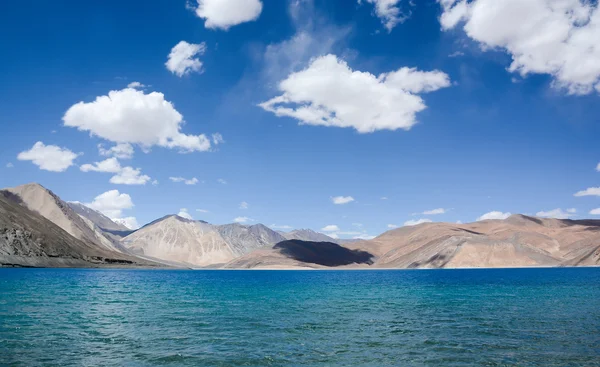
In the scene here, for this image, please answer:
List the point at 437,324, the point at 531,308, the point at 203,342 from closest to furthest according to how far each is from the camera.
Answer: the point at 203,342, the point at 437,324, the point at 531,308

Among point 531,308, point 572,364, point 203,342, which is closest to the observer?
point 572,364

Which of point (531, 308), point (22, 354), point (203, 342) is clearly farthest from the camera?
point (531, 308)

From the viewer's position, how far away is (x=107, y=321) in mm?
37594

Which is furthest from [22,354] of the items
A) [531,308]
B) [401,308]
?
[531,308]

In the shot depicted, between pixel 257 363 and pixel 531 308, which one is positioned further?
pixel 531 308

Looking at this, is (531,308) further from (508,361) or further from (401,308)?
(508,361)

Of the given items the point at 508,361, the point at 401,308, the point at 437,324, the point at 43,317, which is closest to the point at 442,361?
the point at 508,361

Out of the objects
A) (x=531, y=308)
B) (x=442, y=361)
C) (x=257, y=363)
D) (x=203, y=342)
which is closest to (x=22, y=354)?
(x=203, y=342)

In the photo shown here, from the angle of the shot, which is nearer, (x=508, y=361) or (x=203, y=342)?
(x=508, y=361)

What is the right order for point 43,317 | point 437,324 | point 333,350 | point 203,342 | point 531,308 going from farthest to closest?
point 531,308, point 43,317, point 437,324, point 203,342, point 333,350

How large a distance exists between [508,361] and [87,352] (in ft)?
70.5

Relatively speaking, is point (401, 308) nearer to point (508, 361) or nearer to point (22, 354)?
point (508, 361)

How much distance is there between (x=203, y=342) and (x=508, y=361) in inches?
654

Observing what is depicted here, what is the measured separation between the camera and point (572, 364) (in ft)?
74.9
